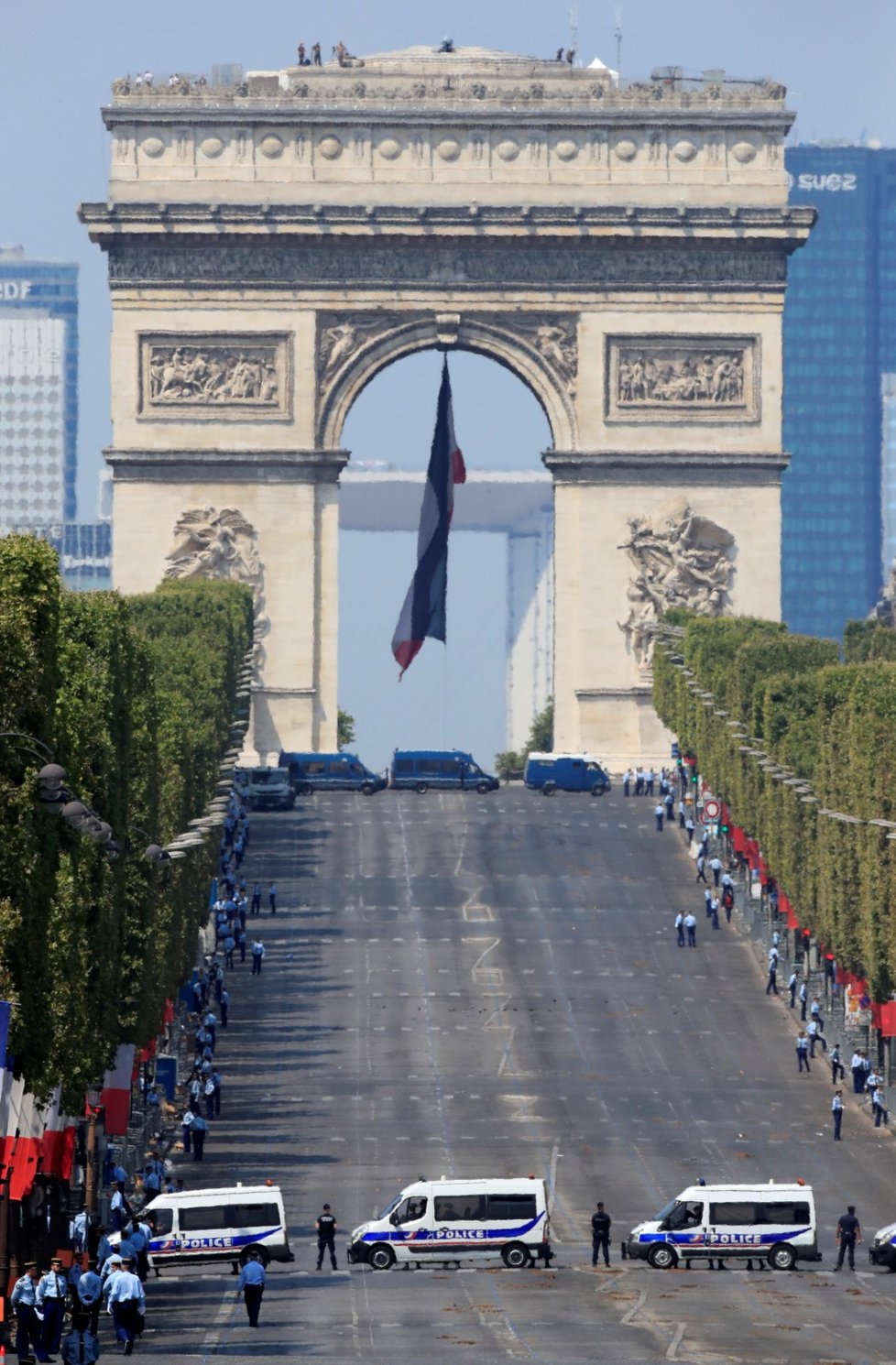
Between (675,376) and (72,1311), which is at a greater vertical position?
(675,376)

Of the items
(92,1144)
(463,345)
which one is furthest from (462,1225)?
(463,345)

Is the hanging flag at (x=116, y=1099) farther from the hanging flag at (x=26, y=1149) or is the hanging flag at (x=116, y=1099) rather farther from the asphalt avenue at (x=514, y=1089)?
the hanging flag at (x=26, y=1149)

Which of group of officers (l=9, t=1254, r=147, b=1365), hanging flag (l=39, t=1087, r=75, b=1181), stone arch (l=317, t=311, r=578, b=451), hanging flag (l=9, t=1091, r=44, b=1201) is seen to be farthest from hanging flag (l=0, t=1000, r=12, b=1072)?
stone arch (l=317, t=311, r=578, b=451)

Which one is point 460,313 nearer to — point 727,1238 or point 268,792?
point 268,792

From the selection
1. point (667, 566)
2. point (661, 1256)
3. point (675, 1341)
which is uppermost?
point (667, 566)

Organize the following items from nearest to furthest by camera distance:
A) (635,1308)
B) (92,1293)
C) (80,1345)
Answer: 1. (80,1345)
2. (92,1293)
3. (635,1308)

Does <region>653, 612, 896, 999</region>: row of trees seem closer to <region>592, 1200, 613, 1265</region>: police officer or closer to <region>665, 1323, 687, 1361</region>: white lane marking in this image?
<region>592, 1200, 613, 1265</region>: police officer

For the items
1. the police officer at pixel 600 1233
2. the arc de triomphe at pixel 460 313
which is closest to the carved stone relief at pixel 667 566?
the arc de triomphe at pixel 460 313
